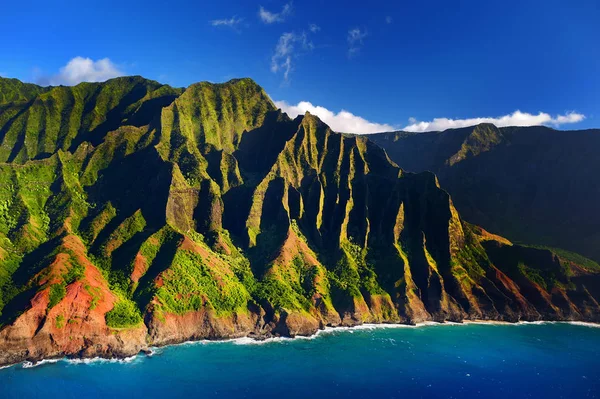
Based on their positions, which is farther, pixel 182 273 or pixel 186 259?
pixel 186 259

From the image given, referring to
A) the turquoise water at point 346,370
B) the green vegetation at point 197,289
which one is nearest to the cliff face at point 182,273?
the green vegetation at point 197,289

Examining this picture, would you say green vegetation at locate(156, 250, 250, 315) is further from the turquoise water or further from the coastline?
the turquoise water

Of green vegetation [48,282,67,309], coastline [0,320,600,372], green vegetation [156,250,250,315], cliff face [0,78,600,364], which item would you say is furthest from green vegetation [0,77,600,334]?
coastline [0,320,600,372]

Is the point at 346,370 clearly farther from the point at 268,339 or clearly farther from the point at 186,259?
the point at 186,259

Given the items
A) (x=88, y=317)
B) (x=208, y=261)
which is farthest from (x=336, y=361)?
(x=88, y=317)

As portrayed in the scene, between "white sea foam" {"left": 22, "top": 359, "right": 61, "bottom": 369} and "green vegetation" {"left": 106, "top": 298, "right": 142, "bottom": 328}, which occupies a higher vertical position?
"green vegetation" {"left": 106, "top": 298, "right": 142, "bottom": 328}

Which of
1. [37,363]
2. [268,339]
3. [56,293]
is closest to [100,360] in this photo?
[37,363]

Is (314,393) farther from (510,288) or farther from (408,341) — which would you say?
(510,288)

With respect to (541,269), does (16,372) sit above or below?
below
